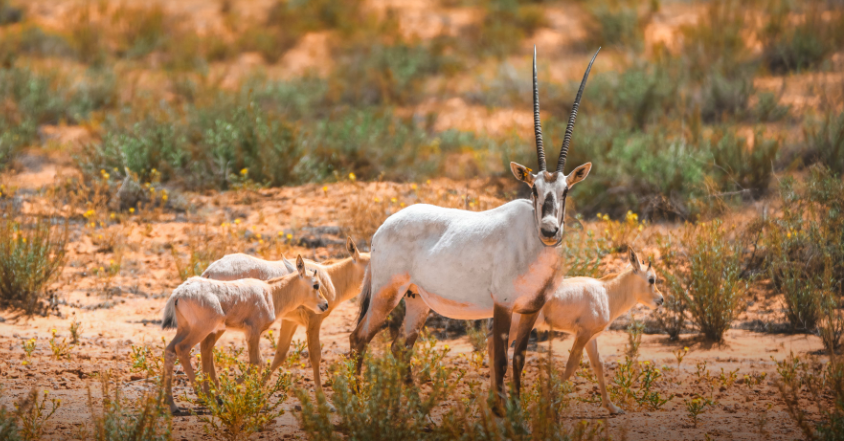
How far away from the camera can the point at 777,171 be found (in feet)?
46.7

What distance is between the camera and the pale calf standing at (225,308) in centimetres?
630

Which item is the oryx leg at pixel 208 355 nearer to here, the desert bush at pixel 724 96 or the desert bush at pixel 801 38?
the desert bush at pixel 724 96

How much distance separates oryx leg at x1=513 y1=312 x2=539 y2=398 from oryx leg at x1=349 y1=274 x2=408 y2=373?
3.26 ft

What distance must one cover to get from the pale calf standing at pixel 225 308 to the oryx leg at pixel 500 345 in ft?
5.31

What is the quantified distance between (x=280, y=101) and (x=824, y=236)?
13686 millimetres

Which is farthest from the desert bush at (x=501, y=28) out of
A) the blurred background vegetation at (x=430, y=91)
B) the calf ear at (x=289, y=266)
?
the calf ear at (x=289, y=266)

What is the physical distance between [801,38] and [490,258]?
1708cm

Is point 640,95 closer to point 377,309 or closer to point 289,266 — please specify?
point 289,266

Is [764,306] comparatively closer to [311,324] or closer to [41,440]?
[311,324]

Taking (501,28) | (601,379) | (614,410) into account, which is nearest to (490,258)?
(601,379)

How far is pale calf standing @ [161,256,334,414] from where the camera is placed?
20.7 feet

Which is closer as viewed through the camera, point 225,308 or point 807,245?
point 225,308

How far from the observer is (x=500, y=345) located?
5.92 metres

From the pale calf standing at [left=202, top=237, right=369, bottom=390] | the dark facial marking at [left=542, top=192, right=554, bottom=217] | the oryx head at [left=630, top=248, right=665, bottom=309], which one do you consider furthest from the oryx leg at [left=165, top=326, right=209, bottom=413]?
the oryx head at [left=630, top=248, right=665, bottom=309]
